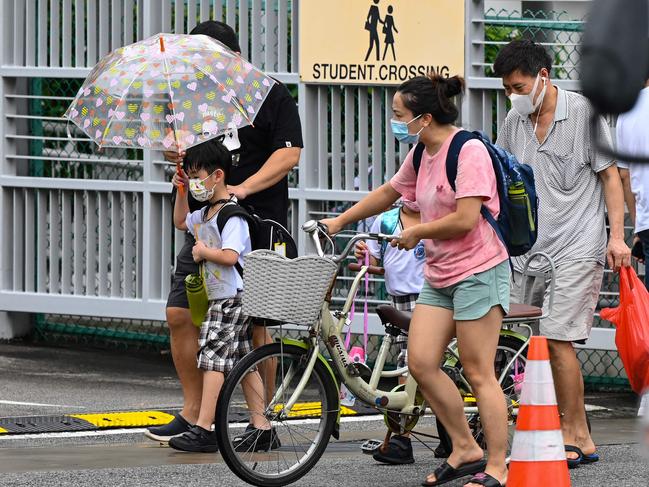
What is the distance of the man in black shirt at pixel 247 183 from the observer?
7.75 metres

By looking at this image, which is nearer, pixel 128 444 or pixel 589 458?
pixel 589 458

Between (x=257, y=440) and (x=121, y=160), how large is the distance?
461 centimetres

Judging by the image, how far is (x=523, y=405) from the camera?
6.10m

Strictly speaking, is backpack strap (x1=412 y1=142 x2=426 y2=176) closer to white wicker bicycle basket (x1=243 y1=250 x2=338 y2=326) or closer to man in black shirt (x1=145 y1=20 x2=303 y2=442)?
white wicker bicycle basket (x1=243 y1=250 x2=338 y2=326)

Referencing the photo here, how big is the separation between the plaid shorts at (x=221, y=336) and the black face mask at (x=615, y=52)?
12.4 feet

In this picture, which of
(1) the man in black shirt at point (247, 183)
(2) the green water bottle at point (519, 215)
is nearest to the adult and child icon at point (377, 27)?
(1) the man in black shirt at point (247, 183)

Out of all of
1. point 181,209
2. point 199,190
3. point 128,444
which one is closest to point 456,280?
point 199,190

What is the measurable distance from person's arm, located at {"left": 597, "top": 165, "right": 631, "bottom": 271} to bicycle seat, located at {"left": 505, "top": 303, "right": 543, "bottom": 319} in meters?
0.42

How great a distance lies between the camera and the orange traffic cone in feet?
19.6

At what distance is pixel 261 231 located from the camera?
757 cm

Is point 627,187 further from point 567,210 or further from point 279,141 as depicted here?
point 279,141

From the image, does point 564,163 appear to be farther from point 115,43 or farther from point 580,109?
point 115,43

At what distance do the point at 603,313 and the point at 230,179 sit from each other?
1983 millimetres

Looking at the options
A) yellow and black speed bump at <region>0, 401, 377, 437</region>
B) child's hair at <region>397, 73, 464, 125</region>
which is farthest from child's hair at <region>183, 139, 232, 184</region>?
yellow and black speed bump at <region>0, 401, 377, 437</region>
